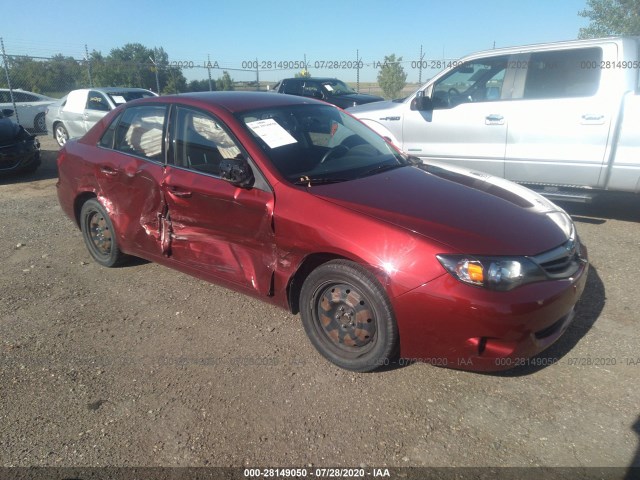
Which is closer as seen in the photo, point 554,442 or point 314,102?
point 554,442

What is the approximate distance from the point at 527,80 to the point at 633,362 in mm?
3758

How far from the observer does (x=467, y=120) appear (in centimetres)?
594

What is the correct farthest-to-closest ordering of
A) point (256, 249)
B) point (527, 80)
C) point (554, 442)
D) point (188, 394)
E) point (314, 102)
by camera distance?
1. point (527, 80)
2. point (314, 102)
3. point (256, 249)
4. point (188, 394)
5. point (554, 442)

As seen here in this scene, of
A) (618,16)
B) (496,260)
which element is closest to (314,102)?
(496,260)

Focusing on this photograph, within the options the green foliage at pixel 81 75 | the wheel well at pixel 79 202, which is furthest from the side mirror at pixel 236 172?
the green foliage at pixel 81 75

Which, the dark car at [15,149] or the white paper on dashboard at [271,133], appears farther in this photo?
the dark car at [15,149]

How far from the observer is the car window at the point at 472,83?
232 inches

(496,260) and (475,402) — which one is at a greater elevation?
(496,260)

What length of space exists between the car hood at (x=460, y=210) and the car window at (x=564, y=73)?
2.58 metres

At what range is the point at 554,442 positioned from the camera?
241 cm

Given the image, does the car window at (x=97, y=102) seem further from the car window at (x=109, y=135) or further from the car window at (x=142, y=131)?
the car window at (x=142, y=131)

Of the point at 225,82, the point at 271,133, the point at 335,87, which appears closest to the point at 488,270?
the point at 271,133

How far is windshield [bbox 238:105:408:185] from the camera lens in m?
3.31

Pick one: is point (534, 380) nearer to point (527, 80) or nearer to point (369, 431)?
point (369, 431)
